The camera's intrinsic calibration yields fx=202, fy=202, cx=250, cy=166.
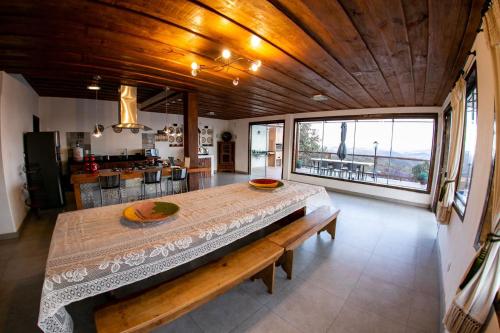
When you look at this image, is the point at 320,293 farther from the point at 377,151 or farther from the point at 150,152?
the point at 150,152

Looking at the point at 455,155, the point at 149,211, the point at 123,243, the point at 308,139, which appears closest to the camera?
the point at 123,243

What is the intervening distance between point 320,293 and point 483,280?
1.39m

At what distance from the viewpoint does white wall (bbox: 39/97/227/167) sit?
5594 millimetres

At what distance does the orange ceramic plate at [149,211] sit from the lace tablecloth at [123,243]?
0.20 ft

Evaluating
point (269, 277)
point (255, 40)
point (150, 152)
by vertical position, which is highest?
point (255, 40)

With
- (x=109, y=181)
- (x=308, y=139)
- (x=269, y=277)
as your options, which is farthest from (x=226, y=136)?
(x=269, y=277)

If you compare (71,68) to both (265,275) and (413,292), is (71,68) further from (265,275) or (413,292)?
(413,292)

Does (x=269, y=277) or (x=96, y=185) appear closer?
(x=269, y=277)

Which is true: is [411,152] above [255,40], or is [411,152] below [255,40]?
below

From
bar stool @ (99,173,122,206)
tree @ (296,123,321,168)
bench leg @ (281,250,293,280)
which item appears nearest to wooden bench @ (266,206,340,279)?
bench leg @ (281,250,293,280)

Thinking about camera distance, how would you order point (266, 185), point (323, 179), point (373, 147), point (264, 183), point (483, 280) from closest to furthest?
point (483, 280) < point (266, 185) < point (264, 183) < point (373, 147) < point (323, 179)

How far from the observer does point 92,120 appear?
243 inches

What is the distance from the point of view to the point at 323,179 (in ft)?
22.0

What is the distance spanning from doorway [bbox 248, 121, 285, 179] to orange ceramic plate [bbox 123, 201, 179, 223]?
21.4ft
